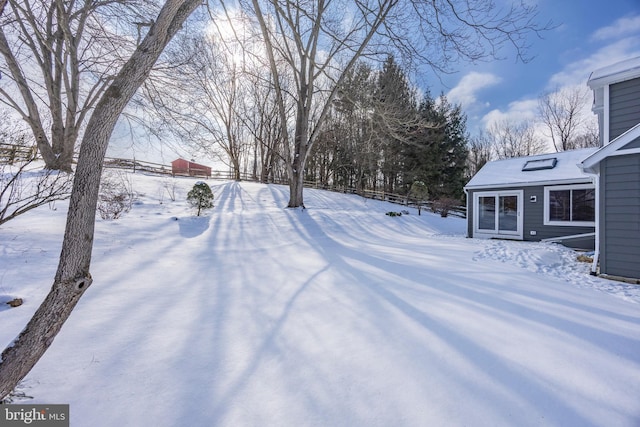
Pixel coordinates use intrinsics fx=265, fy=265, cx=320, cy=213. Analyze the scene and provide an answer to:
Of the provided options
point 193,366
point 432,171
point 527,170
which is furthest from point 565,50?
point 432,171

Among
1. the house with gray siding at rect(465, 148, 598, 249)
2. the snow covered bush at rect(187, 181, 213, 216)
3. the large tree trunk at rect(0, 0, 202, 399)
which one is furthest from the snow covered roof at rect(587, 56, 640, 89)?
the snow covered bush at rect(187, 181, 213, 216)

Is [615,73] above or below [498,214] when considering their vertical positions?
above

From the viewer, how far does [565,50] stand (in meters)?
6.61

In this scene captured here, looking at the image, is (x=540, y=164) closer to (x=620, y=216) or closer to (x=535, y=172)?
(x=535, y=172)

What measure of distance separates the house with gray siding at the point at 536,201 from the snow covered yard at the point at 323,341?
4.25 metres

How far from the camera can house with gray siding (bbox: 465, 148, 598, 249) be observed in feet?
26.1

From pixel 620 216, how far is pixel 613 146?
4.10ft

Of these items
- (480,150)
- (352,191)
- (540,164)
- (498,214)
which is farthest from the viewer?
(480,150)

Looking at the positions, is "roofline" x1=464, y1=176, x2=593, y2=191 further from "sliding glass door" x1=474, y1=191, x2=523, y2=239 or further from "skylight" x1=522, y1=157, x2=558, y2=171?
"skylight" x1=522, y1=157, x2=558, y2=171

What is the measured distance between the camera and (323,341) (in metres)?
2.41

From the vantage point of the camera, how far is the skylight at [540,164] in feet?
30.4

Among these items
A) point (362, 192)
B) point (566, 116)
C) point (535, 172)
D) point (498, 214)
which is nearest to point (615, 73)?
point (535, 172)

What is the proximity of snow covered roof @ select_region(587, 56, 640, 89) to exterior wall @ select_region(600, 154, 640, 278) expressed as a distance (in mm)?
1776

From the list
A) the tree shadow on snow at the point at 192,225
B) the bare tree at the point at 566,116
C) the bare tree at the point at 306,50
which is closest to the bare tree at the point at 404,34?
the bare tree at the point at 306,50
